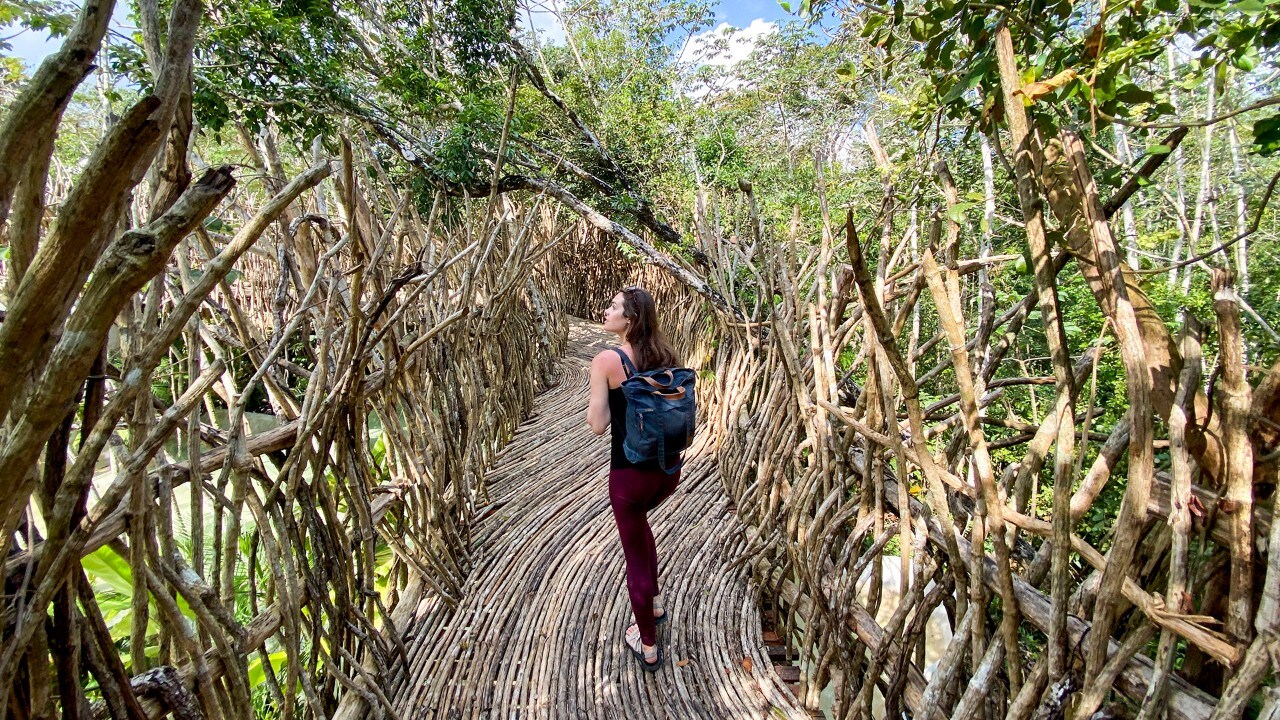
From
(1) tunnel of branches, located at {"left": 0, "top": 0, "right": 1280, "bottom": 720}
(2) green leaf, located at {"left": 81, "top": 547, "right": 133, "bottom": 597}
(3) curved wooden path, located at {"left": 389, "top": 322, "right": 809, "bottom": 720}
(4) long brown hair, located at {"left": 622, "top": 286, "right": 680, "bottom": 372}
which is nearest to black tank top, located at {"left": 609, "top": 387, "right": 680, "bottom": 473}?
(4) long brown hair, located at {"left": 622, "top": 286, "right": 680, "bottom": 372}

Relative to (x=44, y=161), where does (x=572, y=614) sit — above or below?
below

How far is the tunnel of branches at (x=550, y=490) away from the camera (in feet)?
1.83

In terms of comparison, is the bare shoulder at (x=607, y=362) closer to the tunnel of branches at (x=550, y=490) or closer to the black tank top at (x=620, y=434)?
the black tank top at (x=620, y=434)

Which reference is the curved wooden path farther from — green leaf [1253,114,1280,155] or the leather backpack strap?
green leaf [1253,114,1280,155]

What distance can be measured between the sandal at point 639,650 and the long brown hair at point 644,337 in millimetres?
779

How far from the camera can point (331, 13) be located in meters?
4.01

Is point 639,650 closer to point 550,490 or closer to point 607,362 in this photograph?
point 607,362

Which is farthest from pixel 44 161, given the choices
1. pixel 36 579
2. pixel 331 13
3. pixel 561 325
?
pixel 561 325

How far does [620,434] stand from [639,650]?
2.01 feet

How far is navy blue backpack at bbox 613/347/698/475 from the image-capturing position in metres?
1.63

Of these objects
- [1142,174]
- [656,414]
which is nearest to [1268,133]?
[1142,174]

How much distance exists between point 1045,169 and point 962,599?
743 millimetres

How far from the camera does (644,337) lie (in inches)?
67.3

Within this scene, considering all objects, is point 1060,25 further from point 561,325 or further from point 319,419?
point 561,325
